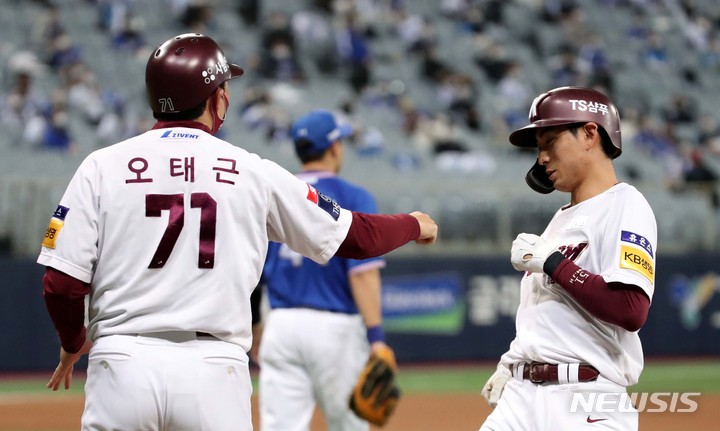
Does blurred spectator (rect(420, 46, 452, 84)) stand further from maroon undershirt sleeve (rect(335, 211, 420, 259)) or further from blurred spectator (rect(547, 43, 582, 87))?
maroon undershirt sleeve (rect(335, 211, 420, 259))

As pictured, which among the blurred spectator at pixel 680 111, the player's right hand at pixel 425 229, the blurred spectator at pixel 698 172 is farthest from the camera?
the blurred spectator at pixel 680 111

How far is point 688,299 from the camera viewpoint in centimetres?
1562

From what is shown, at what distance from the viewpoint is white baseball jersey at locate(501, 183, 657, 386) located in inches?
148

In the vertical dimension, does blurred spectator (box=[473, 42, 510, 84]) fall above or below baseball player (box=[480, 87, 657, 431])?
above

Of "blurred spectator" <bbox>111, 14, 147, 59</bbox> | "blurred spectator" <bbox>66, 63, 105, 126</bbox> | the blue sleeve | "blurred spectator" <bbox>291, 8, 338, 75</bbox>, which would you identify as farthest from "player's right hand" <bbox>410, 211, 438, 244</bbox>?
"blurred spectator" <bbox>291, 8, 338, 75</bbox>

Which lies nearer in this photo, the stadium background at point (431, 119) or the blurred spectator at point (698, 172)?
the stadium background at point (431, 119)

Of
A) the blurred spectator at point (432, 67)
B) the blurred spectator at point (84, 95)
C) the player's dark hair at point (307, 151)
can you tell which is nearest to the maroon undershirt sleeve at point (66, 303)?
the player's dark hair at point (307, 151)

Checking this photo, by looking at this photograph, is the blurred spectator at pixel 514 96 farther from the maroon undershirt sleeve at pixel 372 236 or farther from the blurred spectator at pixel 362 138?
the maroon undershirt sleeve at pixel 372 236

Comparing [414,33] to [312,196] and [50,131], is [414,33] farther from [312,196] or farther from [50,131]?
[312,196]

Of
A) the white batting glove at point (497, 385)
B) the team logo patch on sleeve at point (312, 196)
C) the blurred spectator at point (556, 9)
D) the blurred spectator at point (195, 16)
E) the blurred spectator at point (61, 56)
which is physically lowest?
the white batting glove at point (497, 385)

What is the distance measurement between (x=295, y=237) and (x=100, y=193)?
724mm

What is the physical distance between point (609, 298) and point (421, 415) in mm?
6580

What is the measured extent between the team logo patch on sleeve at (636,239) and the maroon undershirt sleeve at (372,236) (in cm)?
82

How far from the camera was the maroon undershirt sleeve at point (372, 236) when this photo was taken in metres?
3.77
